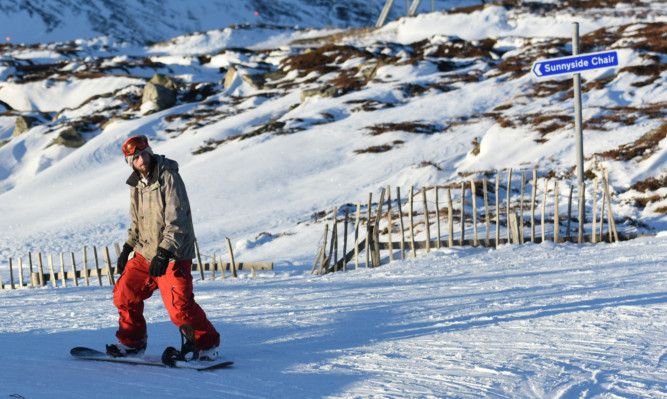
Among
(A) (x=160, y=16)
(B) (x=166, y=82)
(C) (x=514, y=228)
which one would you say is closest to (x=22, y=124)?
(B) (x=166, y=82)

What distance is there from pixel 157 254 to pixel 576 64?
680 cm

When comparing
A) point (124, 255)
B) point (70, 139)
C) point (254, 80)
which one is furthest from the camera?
point (254, 80)

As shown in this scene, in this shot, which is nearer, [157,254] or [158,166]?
[157,254]

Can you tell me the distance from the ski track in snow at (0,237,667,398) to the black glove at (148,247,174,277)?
58cm

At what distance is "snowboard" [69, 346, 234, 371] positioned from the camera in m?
3.79

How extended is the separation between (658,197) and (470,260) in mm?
6476

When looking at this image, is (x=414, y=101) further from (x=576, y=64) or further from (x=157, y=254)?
(x=157, y=254)

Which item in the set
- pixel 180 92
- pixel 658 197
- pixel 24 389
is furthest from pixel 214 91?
pixel 24 389

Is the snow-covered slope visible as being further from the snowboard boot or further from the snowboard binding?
the snowboard binding

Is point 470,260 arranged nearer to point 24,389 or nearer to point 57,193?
point 24,389

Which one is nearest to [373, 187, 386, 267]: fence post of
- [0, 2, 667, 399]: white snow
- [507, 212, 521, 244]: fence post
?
[0, 2, 667, 399]: white snow

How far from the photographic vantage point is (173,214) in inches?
148

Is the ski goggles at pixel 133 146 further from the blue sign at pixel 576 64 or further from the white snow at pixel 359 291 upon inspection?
the blue sign at pixel 576 64

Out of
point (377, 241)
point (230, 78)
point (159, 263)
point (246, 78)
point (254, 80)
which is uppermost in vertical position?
point (230, 78)
